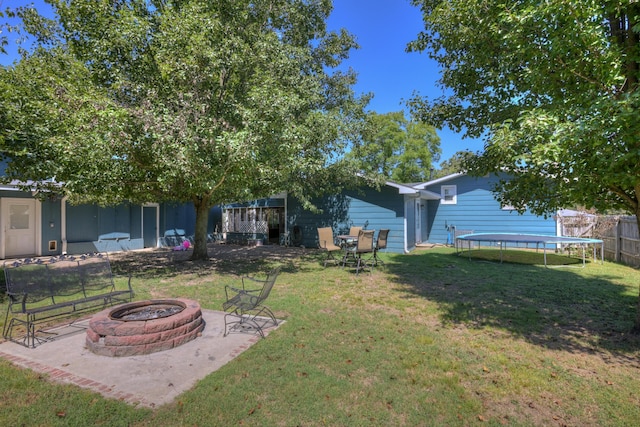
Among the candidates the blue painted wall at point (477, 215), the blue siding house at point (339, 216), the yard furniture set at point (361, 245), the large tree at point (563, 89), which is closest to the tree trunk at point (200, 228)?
the yard furniture set at point (361, 245)

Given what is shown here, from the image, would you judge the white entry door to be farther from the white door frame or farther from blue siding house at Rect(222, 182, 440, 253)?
blue siding house at Rect(222, 182, 440, 253)

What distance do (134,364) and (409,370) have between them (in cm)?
290

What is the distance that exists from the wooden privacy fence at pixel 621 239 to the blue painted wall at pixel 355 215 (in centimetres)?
685

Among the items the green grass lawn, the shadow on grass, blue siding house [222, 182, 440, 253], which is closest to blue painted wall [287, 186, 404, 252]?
blue siding house [222, 182, 440, 253]

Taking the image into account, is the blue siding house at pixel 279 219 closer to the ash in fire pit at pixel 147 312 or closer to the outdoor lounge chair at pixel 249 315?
the outdoor lounge chair at pixel 249 315

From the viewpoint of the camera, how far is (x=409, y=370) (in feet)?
11.2

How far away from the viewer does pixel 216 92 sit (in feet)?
28.0

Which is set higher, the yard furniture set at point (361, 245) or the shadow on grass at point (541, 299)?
the yard furniture set at point (361, 245)

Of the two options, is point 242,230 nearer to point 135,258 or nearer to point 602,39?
point 135,258

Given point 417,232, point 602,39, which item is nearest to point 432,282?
point 602,39

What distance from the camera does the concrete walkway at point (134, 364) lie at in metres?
3.01

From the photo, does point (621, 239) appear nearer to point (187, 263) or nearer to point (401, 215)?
point (401, 215)

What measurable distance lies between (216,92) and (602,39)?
769cm

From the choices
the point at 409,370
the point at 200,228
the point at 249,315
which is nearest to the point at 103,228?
the point at 200,228
